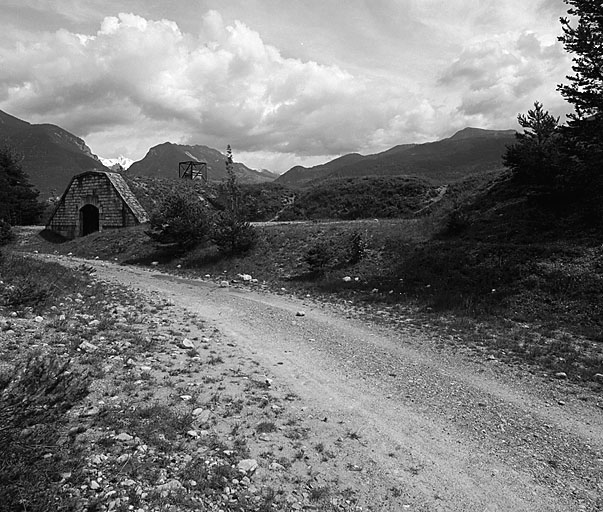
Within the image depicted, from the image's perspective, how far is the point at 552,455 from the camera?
5.55 meters

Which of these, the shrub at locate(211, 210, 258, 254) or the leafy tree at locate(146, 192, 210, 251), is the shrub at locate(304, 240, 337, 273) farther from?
the leafy tree at locate(146, 192, 210, 251)

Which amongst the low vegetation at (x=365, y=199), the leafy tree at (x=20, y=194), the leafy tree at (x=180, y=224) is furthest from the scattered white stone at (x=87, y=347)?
the leafy tree at (x=20, y=194)

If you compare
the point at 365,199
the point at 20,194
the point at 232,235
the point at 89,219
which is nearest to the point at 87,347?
the point at 232,235

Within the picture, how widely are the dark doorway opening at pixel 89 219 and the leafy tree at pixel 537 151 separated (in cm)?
3428

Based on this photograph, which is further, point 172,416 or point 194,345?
point 194,345

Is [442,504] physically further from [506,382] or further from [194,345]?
[194,345]

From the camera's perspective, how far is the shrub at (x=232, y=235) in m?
22.2

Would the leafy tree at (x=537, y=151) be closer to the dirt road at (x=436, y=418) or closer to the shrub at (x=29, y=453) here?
the dirt road at (x=436, y=418)

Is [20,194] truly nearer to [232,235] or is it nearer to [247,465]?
[232,235]

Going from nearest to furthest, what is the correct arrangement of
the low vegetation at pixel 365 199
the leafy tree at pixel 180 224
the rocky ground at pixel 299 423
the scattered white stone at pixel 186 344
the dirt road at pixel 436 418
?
the rocky ground at pixel 299 423, the dirt road at pixel 436 418, the scattered white stone at pixel 186 344, the leafy tree at pixel 180 224, the low vegetation at pixel 365 199

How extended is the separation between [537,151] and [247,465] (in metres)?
20.3

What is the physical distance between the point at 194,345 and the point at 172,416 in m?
3.58

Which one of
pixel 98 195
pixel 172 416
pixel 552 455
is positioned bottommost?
pixel 552 455

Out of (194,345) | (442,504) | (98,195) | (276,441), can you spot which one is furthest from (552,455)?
(98,195)
